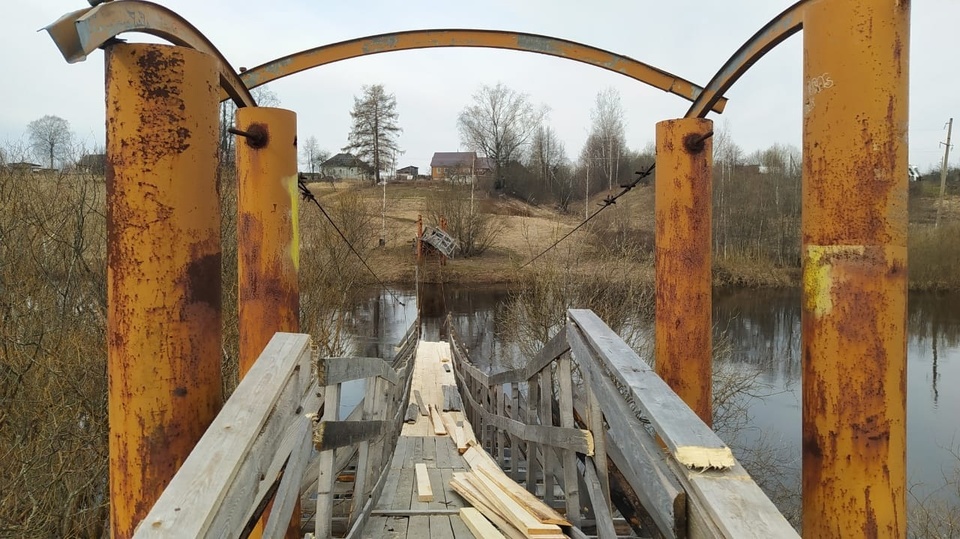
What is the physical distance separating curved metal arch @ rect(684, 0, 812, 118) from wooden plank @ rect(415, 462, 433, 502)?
2404 millimetres

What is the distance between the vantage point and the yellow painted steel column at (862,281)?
1.92 metres

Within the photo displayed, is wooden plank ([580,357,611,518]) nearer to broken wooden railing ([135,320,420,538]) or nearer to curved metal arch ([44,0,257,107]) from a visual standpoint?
broken wooden railing ([135,320,420,538])

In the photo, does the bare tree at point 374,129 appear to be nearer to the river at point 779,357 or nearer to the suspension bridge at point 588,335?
the river at point 779,357

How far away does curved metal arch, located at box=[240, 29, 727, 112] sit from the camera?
3.59 meters

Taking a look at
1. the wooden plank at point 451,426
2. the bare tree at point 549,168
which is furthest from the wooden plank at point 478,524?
the bare tree at point 549,168

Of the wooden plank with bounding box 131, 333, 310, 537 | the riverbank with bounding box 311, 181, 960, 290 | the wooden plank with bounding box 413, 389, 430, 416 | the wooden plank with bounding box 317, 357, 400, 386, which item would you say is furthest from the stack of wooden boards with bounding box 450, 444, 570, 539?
the riverbank with bounding box 311, 181, 960, 290

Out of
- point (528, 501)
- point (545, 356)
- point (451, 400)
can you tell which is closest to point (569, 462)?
point (528, 501)

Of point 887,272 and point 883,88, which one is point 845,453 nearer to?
point 887,272

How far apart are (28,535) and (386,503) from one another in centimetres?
494

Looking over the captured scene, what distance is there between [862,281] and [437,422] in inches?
236

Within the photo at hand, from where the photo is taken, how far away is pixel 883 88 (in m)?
1.94

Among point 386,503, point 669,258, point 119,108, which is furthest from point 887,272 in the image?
point 386,503

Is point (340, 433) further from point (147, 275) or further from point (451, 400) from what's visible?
point (451, 400)

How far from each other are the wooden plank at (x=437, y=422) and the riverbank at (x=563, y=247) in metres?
9.78
